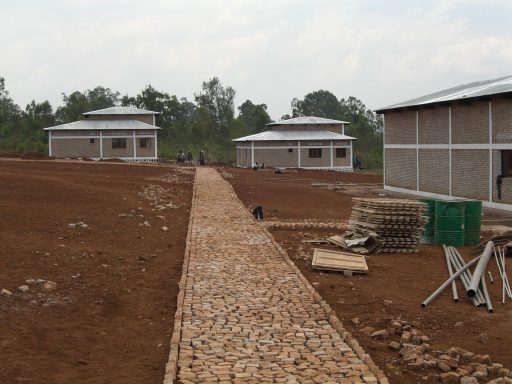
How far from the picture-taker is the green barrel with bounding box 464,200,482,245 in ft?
52.1

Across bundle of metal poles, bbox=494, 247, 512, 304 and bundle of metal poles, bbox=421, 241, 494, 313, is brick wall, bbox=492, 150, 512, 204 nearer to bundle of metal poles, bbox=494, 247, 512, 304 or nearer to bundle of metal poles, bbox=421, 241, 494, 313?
bundle of metal poles, bbox=494, 247, 512, 304

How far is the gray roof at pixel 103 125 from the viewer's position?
2245 inches

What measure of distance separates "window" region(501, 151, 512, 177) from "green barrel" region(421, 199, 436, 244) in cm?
963

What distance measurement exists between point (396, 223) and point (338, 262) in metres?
2.68

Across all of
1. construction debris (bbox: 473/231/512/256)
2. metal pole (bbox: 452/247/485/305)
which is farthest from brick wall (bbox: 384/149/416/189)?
metal pole (bbox: 452/247/485/305)

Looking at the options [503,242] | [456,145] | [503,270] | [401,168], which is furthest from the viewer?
[401,168]

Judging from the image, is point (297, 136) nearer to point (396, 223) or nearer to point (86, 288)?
point (396, 223)

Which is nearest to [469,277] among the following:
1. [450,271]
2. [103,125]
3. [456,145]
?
[450,271]

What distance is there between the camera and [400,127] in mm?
33406

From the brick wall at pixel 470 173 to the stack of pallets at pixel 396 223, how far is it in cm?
1163

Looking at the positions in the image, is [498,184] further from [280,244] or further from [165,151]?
[165,151]

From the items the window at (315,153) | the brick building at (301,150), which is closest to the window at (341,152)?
the brick building at (301,150)

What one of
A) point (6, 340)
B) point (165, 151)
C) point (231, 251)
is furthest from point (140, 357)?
point (165, 151)

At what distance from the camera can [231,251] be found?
43.7 feet
